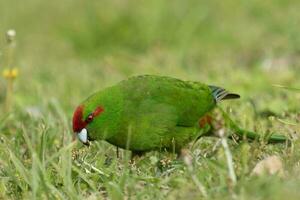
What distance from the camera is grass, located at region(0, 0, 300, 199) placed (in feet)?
12.6

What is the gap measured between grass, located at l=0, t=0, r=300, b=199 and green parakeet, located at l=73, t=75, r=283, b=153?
104mm

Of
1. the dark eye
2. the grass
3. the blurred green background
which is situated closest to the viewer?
the grass

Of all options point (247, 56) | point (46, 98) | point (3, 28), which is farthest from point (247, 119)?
point (3, 28)

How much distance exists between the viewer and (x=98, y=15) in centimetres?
955

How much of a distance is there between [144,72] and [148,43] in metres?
1.83

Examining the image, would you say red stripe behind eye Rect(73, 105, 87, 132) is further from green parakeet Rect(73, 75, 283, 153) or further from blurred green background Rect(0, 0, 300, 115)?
blurred green background Rect(0, 0, 300, 115)

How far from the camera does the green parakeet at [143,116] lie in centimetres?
457

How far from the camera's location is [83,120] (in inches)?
180

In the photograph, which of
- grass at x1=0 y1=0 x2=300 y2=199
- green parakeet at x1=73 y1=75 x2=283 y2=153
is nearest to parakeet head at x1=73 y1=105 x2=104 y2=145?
green parakeet at x1=73 y1=75 x2=283 y2=153

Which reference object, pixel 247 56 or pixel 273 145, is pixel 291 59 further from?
pixel 273 145

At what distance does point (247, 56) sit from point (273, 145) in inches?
136

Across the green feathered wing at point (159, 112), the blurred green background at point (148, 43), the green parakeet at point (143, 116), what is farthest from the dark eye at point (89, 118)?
the blurred green background at point (148, 43)

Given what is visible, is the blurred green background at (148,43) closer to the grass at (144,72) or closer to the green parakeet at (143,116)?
the grass at (144,72)

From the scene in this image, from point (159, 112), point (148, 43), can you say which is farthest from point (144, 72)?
point (159, 112)
